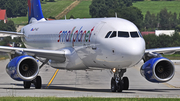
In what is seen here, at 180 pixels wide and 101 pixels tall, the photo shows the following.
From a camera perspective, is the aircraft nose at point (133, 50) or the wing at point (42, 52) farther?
the wing at point (42, 52)

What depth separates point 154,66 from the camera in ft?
77.0

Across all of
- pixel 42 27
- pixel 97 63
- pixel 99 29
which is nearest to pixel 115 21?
pixel 99 29

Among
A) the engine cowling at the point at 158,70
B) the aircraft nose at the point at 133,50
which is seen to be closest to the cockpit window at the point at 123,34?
the aircraft nose at the point at 133,50

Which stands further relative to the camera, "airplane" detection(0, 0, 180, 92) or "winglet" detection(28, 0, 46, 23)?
"winglet" detection(28, 0, 46, 23)

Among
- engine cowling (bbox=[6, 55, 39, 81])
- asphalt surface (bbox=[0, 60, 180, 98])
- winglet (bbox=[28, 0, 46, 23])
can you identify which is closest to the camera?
asphalt surface (bbox=[0, 60, 180, 98])

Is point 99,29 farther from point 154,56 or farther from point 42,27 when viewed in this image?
point 42,27

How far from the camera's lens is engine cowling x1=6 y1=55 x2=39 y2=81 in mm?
23422

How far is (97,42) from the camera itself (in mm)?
23031

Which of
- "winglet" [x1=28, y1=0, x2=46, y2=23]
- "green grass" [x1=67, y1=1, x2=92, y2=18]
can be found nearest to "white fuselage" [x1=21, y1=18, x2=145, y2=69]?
"winglet" [x1=28, y1=0, x2=46, y2=23]

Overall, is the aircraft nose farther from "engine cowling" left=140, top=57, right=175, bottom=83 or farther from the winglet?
the winglet

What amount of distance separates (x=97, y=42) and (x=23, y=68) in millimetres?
4763

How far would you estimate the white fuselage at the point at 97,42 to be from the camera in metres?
21.5

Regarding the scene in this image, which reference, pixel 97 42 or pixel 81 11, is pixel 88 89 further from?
pixel 81 11

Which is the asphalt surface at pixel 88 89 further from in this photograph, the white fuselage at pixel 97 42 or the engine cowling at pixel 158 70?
the white fuselage at pixel 97 42
